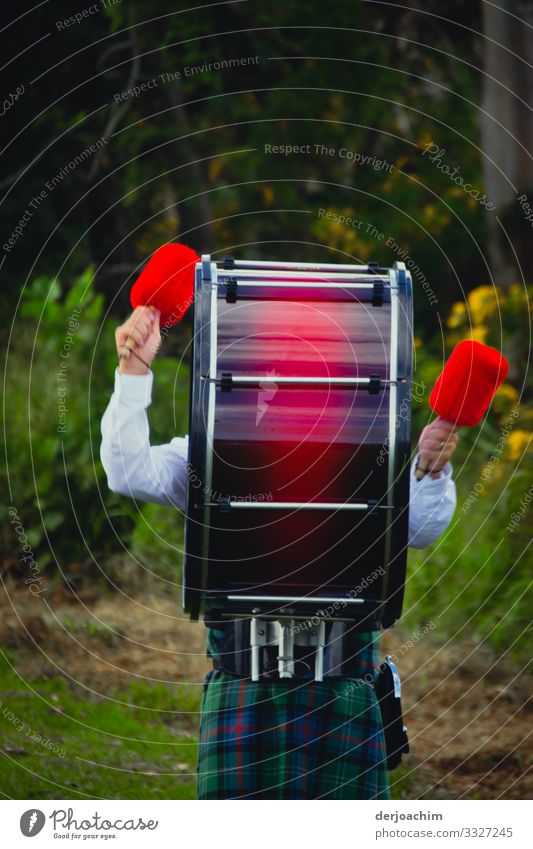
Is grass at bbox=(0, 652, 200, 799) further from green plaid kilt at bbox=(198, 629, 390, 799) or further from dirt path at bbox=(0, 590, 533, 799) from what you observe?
green plaid kilt at bbox=(198, 629, 390, 799)

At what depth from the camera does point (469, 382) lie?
328 centimetres

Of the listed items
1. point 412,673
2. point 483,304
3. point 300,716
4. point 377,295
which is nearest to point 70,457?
point 412,673

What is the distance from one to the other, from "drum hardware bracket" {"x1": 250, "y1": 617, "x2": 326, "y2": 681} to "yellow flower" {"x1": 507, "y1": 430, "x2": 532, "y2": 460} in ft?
13.1

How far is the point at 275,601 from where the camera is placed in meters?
3.23

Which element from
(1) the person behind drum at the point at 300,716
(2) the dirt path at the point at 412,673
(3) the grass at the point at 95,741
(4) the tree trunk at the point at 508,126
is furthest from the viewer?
(4) the tree trunk at the point at 508,126

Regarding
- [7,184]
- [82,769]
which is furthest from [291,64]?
A: [82,769]

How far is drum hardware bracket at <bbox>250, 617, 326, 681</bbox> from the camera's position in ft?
11.1

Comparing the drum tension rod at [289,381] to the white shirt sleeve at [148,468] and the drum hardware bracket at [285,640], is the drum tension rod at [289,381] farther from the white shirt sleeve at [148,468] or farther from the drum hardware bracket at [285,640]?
the drum hardware bracket at [285,640]

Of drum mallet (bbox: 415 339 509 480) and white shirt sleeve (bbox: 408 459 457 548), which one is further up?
drum mallet (bbox: 415 339 509 480)


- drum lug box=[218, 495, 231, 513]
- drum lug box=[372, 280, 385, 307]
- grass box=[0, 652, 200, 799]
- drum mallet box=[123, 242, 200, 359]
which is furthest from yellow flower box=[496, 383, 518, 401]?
drum lug box=[218, 495, 231, 513]

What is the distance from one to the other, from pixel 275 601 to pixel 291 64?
939 cm

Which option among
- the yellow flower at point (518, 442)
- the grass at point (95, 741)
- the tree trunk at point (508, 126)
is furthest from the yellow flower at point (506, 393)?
the grass at point (95, 741)

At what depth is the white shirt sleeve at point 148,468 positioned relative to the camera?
3.23 metres

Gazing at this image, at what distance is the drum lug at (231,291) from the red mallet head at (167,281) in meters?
0.16
